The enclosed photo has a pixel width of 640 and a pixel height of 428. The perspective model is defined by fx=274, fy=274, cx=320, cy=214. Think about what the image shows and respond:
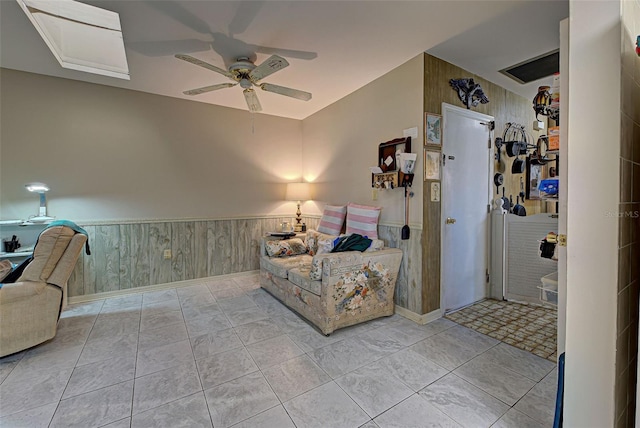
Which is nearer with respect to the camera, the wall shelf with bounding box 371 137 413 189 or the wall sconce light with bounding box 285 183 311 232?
the wall shelf with bounding box 371 137 413 189

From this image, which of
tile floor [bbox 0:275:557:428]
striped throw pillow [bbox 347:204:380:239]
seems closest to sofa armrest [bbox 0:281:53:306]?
tile floor [bbox 0:275:557:428]

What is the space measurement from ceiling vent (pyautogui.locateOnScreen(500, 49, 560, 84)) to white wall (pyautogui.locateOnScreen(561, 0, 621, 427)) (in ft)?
6.83

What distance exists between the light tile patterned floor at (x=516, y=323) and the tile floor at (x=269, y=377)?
0.39ft

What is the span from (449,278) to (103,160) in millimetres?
4182

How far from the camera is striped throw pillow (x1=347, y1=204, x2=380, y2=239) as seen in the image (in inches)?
117

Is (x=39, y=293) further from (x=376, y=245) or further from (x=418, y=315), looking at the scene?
(x=418, y=315)

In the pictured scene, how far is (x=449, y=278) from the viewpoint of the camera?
9.24ft

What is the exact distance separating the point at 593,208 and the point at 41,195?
447cm

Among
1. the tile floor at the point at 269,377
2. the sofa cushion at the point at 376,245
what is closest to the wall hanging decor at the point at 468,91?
the sofa cushion at the point at 376,245

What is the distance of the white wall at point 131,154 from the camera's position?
2.94m

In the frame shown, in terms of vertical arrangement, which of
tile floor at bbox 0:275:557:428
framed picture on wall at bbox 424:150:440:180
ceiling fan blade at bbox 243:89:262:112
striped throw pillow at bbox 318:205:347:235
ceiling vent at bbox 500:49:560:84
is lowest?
tile floor at bbox 0:275:557:428

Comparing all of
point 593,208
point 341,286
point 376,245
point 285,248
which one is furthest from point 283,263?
point 593,208

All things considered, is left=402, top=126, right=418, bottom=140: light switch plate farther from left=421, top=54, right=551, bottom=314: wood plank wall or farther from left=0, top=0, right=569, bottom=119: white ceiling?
left=0, top=0, right=569, bottom=119: white ceiling

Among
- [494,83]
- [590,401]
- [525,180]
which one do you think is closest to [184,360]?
[590,401]
